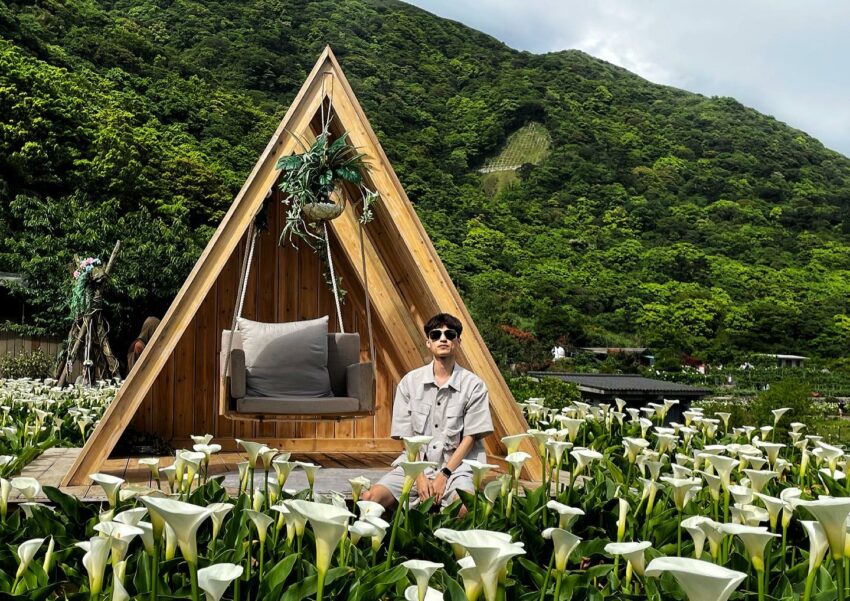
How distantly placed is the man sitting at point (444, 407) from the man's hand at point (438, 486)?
109 millimetres

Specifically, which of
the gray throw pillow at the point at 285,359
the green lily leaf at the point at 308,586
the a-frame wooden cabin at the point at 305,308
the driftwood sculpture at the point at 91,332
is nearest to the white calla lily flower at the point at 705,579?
the green lily leaf at the point at 308,586

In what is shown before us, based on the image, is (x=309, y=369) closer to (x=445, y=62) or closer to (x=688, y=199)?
(x=688, y=199)

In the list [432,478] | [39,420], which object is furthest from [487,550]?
[39,420]

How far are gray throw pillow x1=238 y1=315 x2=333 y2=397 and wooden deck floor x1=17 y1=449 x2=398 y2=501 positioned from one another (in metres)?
0.52

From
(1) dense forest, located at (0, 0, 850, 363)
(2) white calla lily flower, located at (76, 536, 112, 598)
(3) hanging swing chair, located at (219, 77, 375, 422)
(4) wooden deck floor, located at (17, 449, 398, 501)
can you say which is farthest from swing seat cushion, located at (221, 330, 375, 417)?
(1) dense forest, located at (0, 0, 850, 363)

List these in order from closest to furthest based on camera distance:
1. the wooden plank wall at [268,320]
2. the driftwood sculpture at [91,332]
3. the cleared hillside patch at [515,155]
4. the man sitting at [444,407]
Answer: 1. the man sitting at [444,407]
2. the wooden plank wall at [268,320]
3. the driftwood sculpture at [91,332]
4. the cleared hillside patch at [515,155]

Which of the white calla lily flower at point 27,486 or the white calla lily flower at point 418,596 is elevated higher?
the white calla lily flower at point 27,486

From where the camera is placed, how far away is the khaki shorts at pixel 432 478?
3.56 metres

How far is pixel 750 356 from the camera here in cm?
3778

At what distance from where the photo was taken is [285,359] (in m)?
5.74

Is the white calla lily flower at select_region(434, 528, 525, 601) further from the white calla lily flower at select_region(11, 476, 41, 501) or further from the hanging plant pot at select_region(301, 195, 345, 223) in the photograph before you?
the hanging plant pot at select_region(301, 195, 345, 223)

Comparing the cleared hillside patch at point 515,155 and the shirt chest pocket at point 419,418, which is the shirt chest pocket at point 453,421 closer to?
the shirt chest pocket at point 419,418

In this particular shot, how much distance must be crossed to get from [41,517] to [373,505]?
1.37 meters

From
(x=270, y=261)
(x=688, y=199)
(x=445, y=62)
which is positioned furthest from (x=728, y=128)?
(x=270, y=261)
